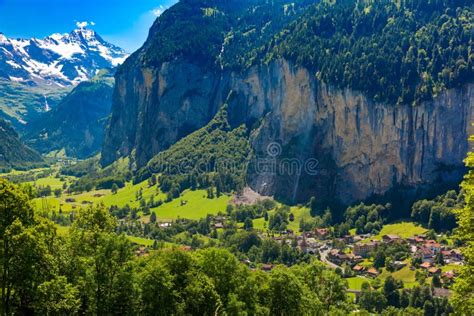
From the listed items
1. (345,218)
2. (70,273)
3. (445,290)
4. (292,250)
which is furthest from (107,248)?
(345,218)

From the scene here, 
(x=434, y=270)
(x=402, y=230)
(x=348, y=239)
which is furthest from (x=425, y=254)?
(x=348, y=239)

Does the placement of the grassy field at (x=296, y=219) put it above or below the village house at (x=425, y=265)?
above

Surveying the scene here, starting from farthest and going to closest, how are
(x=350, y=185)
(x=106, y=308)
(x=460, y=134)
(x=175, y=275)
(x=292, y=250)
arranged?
(x=350, y=185) → (x=460, y=134) → (x=292, y=250) → (x=175, y=275) → (x=106, y=308)

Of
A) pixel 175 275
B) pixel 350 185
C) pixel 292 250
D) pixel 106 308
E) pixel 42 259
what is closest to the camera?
pixel 42 259

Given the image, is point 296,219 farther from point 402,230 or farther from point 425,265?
point 425,265

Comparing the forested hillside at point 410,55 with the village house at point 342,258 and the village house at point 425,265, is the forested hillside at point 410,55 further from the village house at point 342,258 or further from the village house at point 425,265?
the village house at point 425,265

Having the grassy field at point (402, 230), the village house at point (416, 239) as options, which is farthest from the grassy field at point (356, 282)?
the grassy field at point (402, 230)

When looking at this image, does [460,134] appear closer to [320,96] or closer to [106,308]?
[320,96]

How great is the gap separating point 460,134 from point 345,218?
43221 millimetres

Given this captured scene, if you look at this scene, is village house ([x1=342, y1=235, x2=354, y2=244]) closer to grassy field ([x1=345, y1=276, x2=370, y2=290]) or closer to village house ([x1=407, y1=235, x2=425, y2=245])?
village house ([x1=407, y1=235, x2=425, y2=245])

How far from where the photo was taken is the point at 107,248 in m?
42.5

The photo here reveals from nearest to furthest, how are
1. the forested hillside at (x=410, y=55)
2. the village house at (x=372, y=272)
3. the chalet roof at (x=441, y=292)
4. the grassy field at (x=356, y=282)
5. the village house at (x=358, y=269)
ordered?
1. the chalet roof at (x=441, y=292)
2. the grassy field at (x=356, y=282)
3. the village house at (x=372, y=272)
4. the village house at (x=358, y=269)
5. the forested hillside at (x=410, y=55)

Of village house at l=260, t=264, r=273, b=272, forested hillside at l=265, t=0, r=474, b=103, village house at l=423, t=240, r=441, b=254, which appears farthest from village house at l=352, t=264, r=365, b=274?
forested hillside at l=265, t=0, r=474, b=103

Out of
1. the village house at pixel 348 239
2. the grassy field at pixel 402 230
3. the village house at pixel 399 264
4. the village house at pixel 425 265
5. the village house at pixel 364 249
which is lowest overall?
the village house at pixel 399 264
